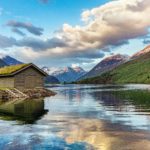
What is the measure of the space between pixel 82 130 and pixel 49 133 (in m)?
3.05

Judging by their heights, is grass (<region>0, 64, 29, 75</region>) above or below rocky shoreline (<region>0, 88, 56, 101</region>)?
above

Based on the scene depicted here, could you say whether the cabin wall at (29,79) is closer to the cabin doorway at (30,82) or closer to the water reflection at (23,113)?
the cabin doorway at (30,82)

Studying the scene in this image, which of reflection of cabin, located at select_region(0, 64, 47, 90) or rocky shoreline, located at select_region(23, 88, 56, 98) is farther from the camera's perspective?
reflection of cabin, located at select_region(0, 64, 47, 90)

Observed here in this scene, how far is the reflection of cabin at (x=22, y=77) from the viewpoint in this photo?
293 feet

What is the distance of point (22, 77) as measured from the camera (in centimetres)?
9044

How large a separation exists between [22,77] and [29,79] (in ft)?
7.08

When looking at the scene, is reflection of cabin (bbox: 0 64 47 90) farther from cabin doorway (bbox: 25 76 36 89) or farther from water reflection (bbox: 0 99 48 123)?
water reflection (bbox: 0 99 48 123)

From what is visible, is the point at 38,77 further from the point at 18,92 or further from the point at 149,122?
the point at 149,122

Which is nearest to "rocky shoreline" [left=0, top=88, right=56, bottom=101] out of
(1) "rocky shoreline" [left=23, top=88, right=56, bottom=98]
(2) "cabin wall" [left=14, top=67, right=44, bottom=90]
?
(1) "rocky shoreline" [left=23, top=88, right=56, bottom=98]

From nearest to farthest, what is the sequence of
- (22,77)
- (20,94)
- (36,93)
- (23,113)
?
(23,113)
(20,94)
(36,93)
(22,77)

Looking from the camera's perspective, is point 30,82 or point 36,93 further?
point 30,82

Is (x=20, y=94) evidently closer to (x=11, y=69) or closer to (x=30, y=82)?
(x=30, y=82)

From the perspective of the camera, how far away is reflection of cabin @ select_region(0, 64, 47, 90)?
293ft

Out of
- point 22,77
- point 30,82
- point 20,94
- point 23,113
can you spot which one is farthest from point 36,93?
point 23,113
